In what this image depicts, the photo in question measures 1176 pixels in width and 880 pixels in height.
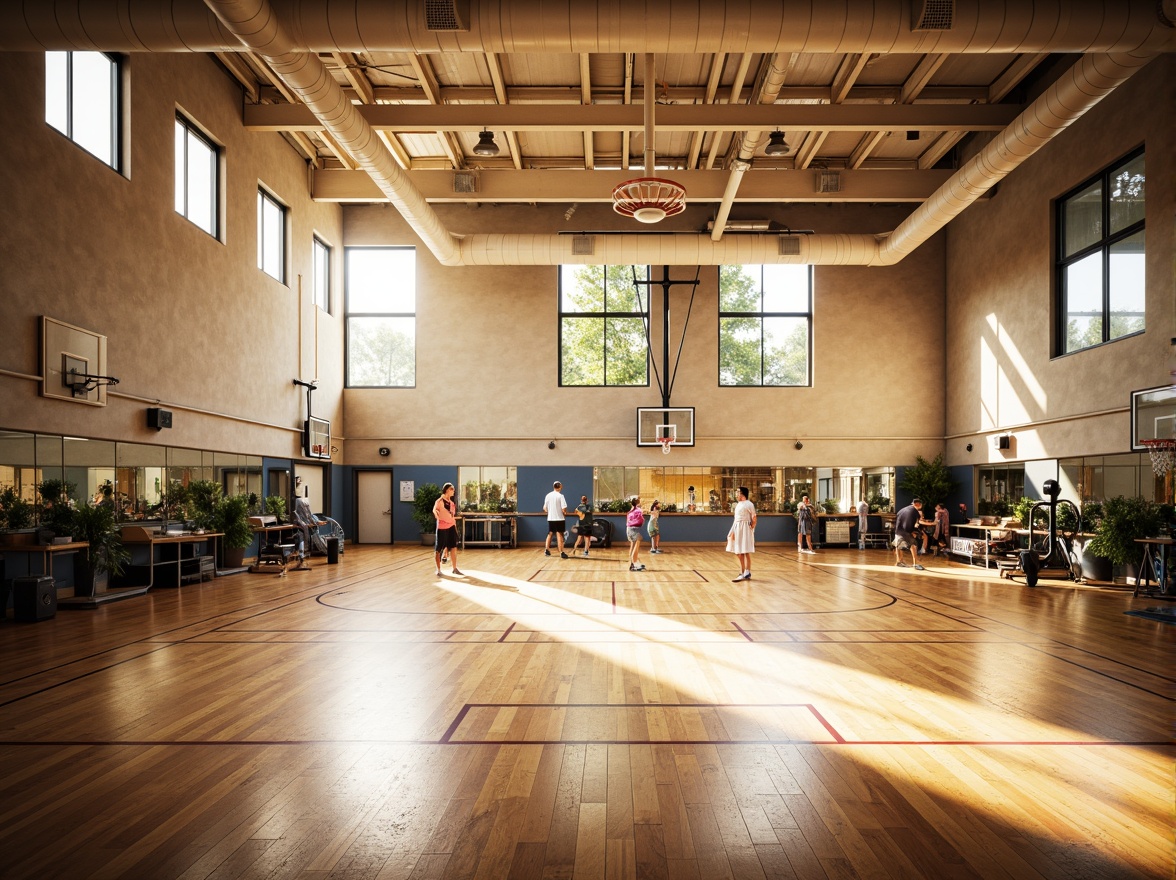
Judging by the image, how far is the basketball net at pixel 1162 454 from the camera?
948 centimetres

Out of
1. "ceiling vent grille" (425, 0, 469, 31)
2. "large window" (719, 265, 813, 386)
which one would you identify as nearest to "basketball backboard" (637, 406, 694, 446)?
"large window" (719, 265, 813, 386)

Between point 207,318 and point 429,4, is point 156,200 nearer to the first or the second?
point 207,318

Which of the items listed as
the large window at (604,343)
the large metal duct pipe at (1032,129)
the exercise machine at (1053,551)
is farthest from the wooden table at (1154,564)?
the large window at (604,343)

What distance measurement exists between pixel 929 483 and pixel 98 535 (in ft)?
51.8

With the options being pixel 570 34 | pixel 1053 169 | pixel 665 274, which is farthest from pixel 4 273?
pixel 1053 169

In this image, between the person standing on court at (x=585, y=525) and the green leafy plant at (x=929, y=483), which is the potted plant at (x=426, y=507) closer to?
the person standing on court at (x=585, y=525)

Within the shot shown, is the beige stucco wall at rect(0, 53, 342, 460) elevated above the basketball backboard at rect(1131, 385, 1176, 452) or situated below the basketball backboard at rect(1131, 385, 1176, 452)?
above

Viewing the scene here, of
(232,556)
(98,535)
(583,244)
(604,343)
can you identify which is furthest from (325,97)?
(604,343)

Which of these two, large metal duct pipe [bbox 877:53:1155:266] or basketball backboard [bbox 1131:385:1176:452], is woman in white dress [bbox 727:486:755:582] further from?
large metal duct pipe [bbox 877:53:1155:266]

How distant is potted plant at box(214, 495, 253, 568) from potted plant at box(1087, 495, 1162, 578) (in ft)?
41.3

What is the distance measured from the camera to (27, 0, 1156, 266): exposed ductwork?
752 centimetres

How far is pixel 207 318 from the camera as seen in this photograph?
38.1 ft

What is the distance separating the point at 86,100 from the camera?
9.02 meters

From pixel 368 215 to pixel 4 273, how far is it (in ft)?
36.4
